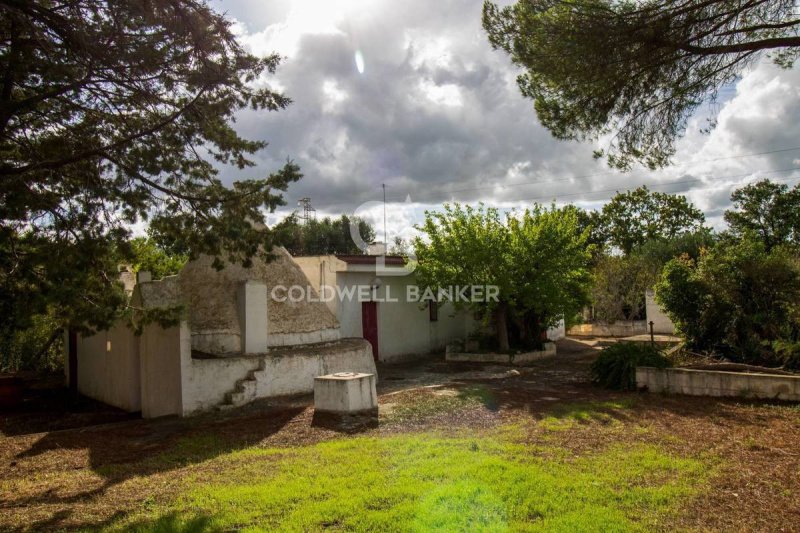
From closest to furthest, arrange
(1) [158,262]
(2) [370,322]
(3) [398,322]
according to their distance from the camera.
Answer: (2) [370,322], (1) [158,262], (3) [398,322]

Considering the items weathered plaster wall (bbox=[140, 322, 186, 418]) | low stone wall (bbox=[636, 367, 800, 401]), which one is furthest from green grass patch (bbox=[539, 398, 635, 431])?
weathered plaster wall (bbox=[140, 322, 186, 418])

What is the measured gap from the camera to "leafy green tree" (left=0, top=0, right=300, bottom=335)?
715cm

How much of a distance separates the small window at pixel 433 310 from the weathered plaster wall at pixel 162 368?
12.4 metres

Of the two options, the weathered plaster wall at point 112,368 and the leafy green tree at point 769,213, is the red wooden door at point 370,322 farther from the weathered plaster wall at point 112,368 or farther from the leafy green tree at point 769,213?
the leafy green tree at point 769,213

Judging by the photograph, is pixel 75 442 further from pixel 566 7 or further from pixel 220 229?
pixel 566 7

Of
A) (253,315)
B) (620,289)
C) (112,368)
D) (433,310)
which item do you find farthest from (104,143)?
(620,289)

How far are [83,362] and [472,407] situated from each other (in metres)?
12.4

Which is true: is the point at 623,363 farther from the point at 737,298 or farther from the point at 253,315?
the point at 253,315

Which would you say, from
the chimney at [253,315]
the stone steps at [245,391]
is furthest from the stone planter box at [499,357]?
the stone steps at [245,391]

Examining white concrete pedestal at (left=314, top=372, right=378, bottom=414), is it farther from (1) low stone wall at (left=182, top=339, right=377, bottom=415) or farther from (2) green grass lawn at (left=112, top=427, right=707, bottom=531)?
(1) low stone wall at (left=182, top=339, right=377, bottom=415)

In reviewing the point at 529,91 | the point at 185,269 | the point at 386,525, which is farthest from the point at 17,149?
the point at 529,91

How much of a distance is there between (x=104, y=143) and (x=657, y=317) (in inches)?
924

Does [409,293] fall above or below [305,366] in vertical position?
above

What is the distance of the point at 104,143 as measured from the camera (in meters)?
8.63
